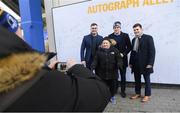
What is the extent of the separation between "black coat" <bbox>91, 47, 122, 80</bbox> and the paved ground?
0.63 m

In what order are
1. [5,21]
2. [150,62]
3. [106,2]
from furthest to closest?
1. [106,2]
2. [150,62]
3. [5,21]

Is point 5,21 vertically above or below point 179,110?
above

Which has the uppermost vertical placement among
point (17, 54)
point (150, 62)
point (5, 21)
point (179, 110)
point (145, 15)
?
point (145, 15)

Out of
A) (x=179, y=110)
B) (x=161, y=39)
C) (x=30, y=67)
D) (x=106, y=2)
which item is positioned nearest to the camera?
(x=30, y=67)

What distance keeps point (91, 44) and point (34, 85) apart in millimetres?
5580

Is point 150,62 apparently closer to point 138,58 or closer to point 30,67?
point 138,58

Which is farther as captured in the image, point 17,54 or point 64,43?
point 64,43

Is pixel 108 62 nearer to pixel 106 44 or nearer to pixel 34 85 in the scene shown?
pixel 106 44

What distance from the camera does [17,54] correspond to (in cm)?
121

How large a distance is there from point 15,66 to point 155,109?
15.7ft

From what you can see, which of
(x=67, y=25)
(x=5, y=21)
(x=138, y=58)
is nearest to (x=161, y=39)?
(x=138, y=58)

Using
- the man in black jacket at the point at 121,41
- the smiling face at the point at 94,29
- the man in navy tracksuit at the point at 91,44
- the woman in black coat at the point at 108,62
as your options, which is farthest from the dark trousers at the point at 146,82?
the smiling face at the point at 94,29

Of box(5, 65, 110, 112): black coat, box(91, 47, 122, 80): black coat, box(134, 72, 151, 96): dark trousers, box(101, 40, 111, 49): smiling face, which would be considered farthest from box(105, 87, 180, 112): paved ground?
box(5, 65, 110, 112): black coat

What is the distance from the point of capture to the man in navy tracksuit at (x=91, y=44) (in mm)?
6777
